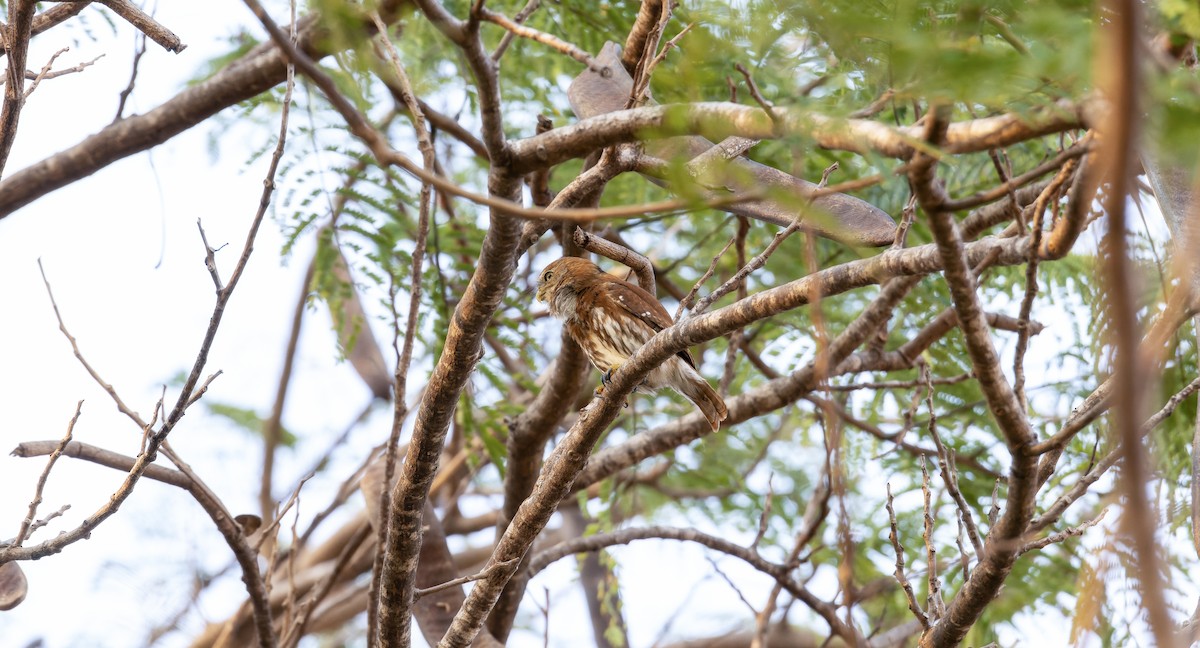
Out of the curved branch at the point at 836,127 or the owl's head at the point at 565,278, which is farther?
the owl's head at the point at 565,278

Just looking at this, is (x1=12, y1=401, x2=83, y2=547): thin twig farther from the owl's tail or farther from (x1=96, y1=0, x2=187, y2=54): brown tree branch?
the owl's tail

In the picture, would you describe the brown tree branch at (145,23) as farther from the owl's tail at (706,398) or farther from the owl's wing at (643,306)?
the owl's tail at (706,398)

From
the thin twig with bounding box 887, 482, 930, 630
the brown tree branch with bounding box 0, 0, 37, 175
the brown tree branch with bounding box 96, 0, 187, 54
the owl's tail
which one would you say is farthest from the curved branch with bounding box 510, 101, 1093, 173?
the owl's tail

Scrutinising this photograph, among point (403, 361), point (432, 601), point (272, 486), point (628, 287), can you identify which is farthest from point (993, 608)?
point (272, 486)

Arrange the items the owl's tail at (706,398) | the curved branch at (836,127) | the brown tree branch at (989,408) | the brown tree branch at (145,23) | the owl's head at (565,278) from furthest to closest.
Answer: the owl's head at (565,278), the owl's tail at (706,398), the brown tree branch at (145,23), the brown tree branch at (989,408), the curved branch at (836,127)

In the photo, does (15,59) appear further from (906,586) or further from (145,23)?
(906,586)

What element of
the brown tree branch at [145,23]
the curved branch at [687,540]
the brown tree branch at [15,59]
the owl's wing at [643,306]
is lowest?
the curved branch at [687,540]

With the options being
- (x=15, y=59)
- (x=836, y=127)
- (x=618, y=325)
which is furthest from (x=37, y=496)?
(x=618, y=325)

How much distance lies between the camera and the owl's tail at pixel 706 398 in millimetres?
4746

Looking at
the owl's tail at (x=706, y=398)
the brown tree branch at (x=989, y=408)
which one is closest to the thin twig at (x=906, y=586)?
the brown tree branch at (x=989, y=408)

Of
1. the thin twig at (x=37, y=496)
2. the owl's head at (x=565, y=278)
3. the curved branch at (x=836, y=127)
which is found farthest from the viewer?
the owl's head at (x=565, y=278)

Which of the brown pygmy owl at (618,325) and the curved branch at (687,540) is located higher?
the brown pygmy owl at (618,325)

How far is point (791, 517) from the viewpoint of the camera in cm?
776

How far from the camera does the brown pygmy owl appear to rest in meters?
4.81
